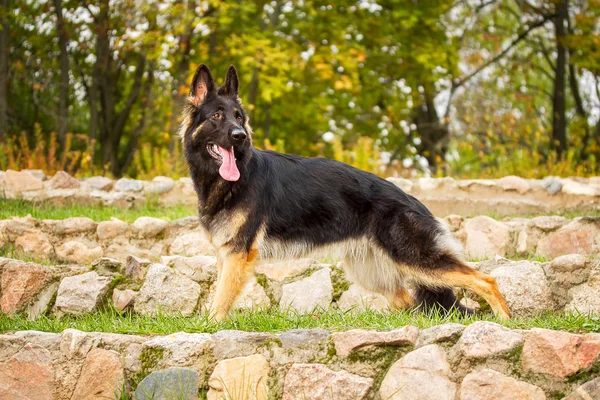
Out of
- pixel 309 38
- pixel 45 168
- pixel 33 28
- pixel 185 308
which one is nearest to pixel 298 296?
pixel 185 308

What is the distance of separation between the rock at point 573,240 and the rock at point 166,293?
3.77 metres

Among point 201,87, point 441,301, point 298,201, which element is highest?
point 201,87

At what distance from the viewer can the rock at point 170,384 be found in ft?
14.6

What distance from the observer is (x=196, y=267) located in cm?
620

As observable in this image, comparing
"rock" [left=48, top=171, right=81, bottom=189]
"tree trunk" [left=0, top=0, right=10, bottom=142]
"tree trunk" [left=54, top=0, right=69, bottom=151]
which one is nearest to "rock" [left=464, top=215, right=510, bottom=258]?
"rock" [left=48, top=171, right=81, bottom=189]

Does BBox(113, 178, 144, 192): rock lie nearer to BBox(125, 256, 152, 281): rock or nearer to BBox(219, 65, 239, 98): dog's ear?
BBox(125, 256, 152, 281): rock

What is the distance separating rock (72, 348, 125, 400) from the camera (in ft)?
15.0

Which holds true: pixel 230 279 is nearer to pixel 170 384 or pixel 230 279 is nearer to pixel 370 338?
pixel 170 384

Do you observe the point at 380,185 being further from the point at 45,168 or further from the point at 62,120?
the point at 62,120

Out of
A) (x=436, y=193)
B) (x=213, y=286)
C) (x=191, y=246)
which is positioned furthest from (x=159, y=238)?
(x=436, y=193)

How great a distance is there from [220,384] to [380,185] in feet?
6.86

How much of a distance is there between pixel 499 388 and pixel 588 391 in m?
0.50

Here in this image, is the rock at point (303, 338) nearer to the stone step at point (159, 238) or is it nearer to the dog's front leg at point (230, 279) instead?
the dog's front leg at point (230, 279)

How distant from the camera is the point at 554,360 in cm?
416
